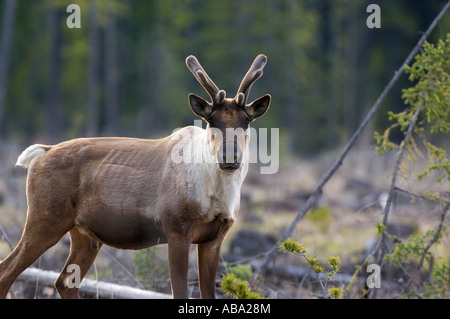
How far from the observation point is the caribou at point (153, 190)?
19.9 ft

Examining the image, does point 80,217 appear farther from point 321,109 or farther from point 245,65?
point 321,109

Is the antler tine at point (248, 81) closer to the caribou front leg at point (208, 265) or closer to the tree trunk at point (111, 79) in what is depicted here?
the caribou front leg at point (208, 265)

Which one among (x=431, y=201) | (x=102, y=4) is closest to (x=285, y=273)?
(x=431, y=201)

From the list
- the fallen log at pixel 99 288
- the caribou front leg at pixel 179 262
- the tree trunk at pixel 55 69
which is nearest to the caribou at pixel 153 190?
the caribou front leg at pixel 179 262

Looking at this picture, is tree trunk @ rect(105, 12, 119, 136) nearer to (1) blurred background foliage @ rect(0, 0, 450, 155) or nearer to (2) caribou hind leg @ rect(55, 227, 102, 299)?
(1) blurred background foliage @ rect(0, 0, 450, 155)

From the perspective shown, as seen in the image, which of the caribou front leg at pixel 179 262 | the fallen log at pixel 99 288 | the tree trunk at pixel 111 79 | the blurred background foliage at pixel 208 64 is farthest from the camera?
the blurred background foliage at pixel 208 64

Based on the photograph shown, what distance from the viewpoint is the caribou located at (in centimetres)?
607

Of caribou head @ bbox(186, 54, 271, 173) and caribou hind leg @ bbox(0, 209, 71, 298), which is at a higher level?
caribou head @ bbox(186, 54, 271, 173)

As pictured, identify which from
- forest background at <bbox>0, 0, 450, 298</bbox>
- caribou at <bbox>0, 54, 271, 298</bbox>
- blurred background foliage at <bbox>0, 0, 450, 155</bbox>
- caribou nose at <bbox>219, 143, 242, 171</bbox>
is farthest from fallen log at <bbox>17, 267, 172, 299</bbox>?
blurred background foliage at <bbox>0, 0, 450, 155</bbox>

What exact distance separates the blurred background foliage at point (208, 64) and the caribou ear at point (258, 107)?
27.6m

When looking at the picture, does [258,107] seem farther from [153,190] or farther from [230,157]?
[153,190]

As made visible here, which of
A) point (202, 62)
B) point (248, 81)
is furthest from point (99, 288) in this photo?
point (202, 62)

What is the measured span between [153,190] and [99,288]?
1976mm

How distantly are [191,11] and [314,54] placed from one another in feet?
30.4
